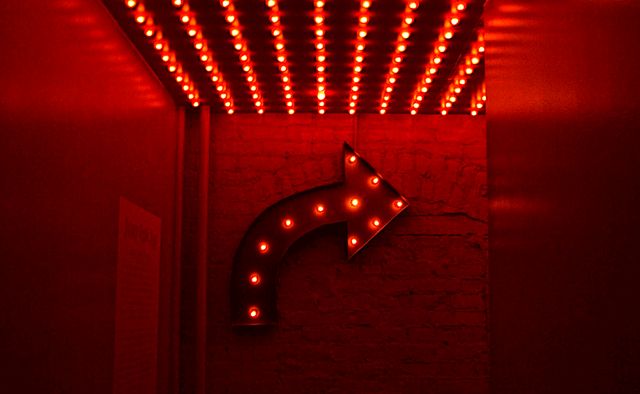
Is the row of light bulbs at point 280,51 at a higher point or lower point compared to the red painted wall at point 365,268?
higher

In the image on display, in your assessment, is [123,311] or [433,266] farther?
[433,266]

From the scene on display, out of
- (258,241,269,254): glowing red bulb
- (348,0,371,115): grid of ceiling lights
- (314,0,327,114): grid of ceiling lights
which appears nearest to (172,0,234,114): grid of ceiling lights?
(314,0,327,114): grid of ceiling lights

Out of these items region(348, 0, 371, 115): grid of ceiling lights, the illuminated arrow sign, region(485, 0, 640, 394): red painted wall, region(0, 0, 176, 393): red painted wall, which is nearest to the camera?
region(485, 0, 640, 394): red painted wall

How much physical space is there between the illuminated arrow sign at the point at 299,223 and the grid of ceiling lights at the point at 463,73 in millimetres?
695

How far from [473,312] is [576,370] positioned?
2.95 m

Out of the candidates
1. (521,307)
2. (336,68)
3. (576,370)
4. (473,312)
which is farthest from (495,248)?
(473,312)

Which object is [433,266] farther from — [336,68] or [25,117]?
[25,117]

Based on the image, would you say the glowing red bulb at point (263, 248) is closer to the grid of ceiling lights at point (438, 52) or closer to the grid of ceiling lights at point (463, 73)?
the grid of ceiling lights at point (438, 52)

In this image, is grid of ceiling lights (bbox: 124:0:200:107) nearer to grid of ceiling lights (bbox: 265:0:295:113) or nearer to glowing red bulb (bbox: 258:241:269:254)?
grid of ceiling lights (bbox: 265:0:295:113)

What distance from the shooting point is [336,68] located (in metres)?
4.73

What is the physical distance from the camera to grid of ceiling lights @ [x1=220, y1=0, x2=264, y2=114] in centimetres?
391

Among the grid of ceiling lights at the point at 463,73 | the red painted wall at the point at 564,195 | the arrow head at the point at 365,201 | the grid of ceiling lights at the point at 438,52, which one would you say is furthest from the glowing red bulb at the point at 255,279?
the red painted wall at the point at 564,195

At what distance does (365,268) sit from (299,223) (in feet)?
1.85

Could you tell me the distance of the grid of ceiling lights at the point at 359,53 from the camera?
3903mm
